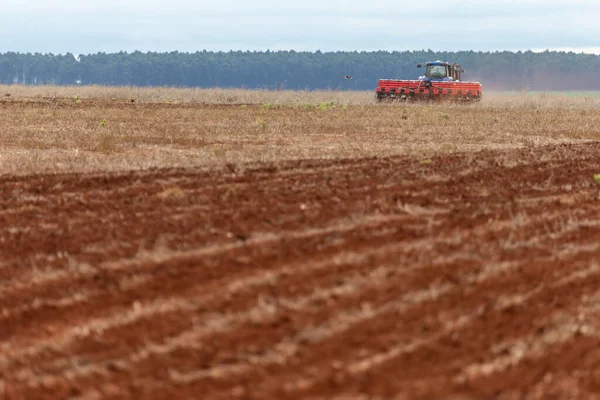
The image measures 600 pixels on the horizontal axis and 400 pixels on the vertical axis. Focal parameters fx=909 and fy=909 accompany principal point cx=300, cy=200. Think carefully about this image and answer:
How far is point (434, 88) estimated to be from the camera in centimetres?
4325

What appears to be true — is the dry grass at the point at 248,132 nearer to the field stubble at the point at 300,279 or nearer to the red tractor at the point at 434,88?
the red tractor at the point at 434,88

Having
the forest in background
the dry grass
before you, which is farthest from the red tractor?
the forest in background

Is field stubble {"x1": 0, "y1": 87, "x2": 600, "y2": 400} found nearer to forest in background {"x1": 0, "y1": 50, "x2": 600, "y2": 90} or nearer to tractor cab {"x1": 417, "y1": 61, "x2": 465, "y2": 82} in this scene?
tractor cab {"x1": 417, "y1": 61, "x2": 465, "y2": 82}

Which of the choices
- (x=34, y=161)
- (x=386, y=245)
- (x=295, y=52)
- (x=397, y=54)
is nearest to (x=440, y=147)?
(x=34, y=161)

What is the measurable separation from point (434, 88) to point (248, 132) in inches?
831

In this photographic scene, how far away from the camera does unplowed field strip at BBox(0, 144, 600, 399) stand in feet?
18.1

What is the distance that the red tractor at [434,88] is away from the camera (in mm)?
43094

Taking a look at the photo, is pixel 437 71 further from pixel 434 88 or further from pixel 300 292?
pixel 300 292

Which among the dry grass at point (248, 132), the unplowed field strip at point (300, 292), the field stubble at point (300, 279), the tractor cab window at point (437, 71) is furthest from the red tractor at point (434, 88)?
the unplowed field strip at point (300, 292)

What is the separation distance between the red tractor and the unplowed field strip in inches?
1241

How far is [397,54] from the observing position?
14262cm

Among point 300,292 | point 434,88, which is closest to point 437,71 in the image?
point 434,88

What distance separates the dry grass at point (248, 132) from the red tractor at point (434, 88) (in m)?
1.05

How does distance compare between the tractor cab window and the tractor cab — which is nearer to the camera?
the tractor cab
